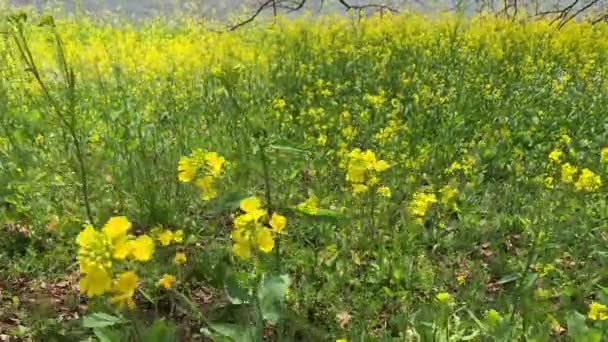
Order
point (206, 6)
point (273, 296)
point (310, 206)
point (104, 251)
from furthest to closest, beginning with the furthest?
1. point (206, 6)
2. point (310, 206)
3. point (273, 296)
4. point (104, 251)

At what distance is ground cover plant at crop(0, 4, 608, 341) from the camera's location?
199 cm

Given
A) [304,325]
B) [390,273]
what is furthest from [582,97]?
[304,325]

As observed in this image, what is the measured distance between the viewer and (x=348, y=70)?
627 centimetres

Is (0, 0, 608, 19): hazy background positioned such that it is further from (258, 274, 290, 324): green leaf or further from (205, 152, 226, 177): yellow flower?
(258, 274, 290, 324): green leaf

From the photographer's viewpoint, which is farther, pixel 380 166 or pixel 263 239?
pixel 380 166

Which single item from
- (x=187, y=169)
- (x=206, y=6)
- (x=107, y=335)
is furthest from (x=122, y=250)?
(x=206, y=6)

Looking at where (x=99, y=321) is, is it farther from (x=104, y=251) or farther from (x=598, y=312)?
(x=598, y=312)

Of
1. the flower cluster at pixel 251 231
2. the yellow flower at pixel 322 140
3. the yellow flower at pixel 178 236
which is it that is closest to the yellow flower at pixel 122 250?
the flower cluster at pixel 251 231

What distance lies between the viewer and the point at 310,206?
89.8 inches

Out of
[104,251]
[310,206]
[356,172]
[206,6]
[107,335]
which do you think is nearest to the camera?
[104,251]

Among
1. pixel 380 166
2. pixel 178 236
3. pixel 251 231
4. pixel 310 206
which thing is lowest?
pixel 178 236

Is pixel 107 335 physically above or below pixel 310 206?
below

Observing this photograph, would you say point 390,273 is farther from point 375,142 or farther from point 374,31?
point 374,31

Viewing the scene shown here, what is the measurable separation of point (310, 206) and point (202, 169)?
0.56 metres
